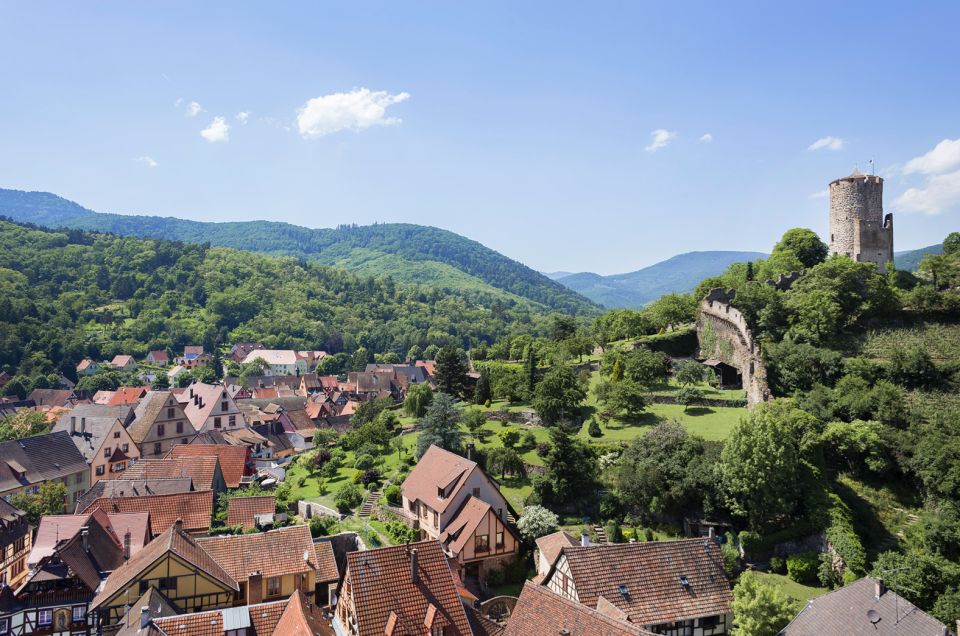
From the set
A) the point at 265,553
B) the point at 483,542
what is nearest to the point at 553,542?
the point at 483,542

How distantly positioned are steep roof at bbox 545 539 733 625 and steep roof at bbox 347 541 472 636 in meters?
4.81

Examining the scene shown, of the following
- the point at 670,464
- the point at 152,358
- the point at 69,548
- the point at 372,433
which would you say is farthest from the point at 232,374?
the point at 670,464

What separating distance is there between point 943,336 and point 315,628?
41.1 meters

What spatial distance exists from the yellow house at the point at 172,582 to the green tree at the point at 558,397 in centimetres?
2501

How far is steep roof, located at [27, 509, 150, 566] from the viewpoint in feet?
107

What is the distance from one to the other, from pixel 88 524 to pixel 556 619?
84.3 ft

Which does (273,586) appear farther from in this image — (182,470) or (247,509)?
(182,470)

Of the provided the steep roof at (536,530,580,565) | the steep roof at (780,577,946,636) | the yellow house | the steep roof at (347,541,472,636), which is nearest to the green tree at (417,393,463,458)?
the steep roof at (536,530,580,565)

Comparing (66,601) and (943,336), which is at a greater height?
(943,336)

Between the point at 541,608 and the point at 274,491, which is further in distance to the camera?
the point at 274,491

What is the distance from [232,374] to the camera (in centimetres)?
12925

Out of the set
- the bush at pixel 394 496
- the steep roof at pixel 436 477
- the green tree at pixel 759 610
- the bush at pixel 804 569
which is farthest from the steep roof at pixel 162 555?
the bush at pixel 804 569

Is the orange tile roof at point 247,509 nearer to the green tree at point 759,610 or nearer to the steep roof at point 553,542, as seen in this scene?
the steep roof at point 553,542

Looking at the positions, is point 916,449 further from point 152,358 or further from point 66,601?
point 152,358
